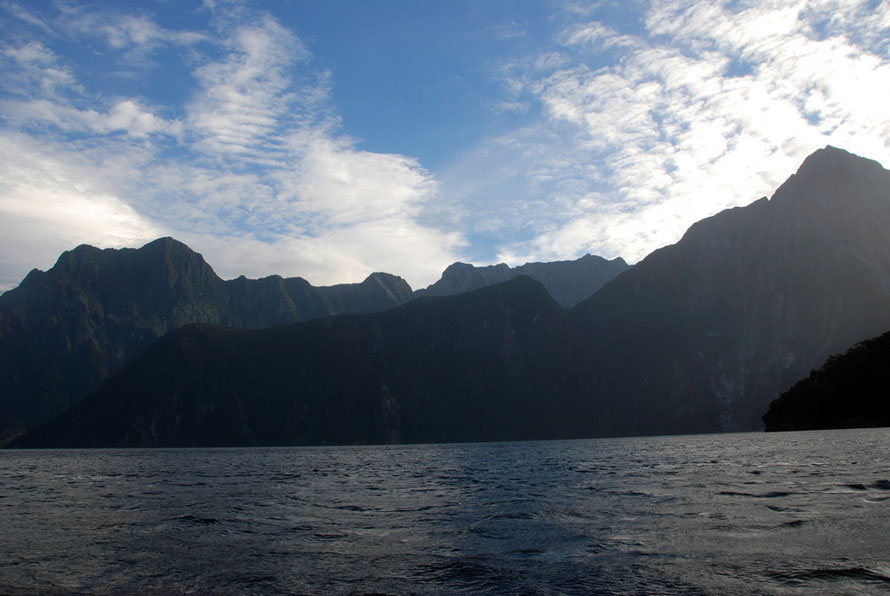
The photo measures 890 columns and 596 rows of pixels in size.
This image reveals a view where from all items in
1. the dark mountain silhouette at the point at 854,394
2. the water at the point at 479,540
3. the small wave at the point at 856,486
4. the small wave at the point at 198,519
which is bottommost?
the small wave at the point at 198,519

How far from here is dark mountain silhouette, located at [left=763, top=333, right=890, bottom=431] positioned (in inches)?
6816

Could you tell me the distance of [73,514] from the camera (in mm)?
41719

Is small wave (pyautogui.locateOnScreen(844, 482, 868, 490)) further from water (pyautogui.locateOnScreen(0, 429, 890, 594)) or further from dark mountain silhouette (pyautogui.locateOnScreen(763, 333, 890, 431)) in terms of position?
dark mountain silhouette (pyautogui.locateOnScreen(763, 333, 890, 431))

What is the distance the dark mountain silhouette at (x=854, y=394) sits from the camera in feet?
568

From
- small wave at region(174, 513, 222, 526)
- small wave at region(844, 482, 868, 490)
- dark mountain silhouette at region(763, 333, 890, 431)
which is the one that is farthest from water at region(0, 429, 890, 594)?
dark mountain silhouette at region(763, 333, 890, 431)

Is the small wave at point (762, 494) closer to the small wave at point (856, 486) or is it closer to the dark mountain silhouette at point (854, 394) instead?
the small wave at point (856, 486)

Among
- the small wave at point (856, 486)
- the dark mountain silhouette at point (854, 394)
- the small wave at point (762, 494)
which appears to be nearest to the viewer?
the small wave at point (762, 494)

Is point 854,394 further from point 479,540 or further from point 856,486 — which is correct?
point 479,540

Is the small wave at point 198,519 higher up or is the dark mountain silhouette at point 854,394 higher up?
the dark mountain silhouette at point 854,394

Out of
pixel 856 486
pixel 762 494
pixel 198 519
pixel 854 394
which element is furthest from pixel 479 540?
pixel 854 394

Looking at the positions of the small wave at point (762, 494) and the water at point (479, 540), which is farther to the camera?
the small wave at point (762, 494)

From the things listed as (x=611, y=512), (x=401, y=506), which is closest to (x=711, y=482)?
(x=611, y=512)

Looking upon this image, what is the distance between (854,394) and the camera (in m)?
182

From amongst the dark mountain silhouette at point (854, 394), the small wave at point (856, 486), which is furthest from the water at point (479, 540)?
the dark mountain silhouette at point (854, 394)
